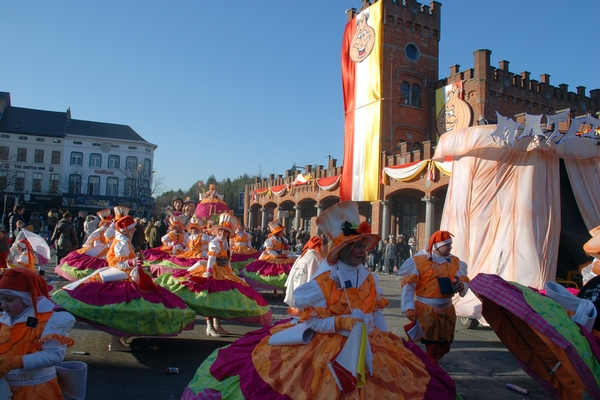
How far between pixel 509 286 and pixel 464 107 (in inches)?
880

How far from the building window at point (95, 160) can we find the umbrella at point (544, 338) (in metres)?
50.3

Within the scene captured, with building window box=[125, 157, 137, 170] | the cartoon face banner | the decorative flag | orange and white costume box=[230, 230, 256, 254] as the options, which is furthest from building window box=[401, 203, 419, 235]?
building window box=[125, 157, 137, 170]

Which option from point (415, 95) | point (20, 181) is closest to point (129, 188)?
point (20, 181)

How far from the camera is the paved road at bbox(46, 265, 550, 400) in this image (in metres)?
5.06

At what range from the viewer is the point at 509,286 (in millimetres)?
4328

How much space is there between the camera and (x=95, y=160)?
4875 cm

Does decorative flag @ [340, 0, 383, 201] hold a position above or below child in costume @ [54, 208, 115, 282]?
above

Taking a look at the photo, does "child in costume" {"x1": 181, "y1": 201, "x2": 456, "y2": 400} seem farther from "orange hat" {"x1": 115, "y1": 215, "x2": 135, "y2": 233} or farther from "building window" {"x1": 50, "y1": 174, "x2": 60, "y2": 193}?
"building window" {"x1": 50, "y1": 174, "x2": 60, "y2": 193}

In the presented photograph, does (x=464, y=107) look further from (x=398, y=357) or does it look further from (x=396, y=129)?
(x=398, y=357)

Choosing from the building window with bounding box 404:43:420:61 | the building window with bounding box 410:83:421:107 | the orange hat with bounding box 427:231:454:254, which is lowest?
the orange hat with bounding box 427:231:454:254

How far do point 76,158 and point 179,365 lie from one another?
157 feet

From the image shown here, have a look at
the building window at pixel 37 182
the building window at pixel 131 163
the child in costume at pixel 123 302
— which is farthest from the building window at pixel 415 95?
the building window at pixel 37 182

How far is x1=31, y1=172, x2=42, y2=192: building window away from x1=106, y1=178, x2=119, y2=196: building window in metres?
6.35

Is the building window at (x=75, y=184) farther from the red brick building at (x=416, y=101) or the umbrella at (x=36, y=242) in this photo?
the umbrella at (x=36, y=242)
